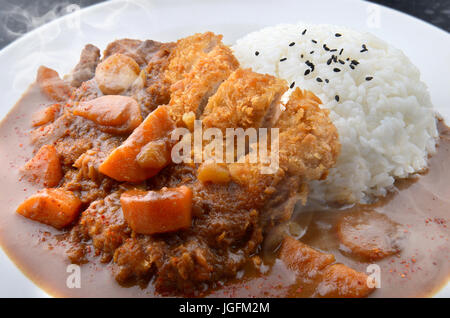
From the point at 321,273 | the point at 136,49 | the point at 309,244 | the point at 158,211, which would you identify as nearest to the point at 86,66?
the point at 136,49

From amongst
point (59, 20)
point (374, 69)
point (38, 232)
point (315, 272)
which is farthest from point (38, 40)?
point (315, 272)

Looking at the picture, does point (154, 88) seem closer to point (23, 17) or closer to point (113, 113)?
point (113, 113)

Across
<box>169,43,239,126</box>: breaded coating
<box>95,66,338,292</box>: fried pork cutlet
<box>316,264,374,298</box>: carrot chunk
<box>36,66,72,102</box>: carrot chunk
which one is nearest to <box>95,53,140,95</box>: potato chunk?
<box>169,43,239,126</box>: breaded coating

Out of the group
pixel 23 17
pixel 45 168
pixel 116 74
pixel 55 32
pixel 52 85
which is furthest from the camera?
pixel 23 17

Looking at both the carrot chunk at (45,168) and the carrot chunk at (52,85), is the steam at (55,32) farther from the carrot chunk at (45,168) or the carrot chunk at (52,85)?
the carrot chunk at (45,168)

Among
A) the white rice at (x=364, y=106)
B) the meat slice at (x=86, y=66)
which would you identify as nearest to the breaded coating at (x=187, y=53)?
the white rice at (x=364, y=106)
